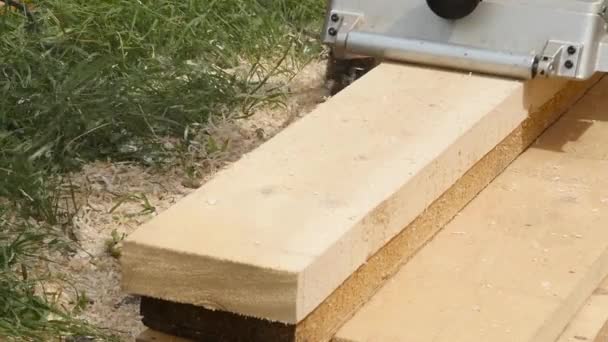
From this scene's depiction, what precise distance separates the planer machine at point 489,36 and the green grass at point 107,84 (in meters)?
0.53

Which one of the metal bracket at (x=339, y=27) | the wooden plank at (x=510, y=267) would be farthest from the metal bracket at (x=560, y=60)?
the metal bracket at (x=339, y=27)

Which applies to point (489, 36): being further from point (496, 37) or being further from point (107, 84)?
point (107, 84)

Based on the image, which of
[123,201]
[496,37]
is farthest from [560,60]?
[123,201]

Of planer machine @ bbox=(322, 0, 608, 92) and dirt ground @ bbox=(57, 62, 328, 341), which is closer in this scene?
dirt ground @ bbox=(57, 62, 328, 341)

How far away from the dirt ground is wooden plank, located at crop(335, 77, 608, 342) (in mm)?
650

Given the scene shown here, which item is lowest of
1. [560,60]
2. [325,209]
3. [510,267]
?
[510,267]

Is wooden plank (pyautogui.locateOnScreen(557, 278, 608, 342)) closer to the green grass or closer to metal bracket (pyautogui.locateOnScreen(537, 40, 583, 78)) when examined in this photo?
metal bracket (pyautogui.locateOnScreen(537, 40, 583, 78))

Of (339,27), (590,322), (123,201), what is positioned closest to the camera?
(590,322)

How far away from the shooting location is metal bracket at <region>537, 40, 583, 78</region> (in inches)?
123

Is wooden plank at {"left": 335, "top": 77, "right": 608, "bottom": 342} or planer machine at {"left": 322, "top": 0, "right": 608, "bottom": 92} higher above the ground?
planer machine at {"left": 322, "top": 0, "right": 608, "bottom": 92}

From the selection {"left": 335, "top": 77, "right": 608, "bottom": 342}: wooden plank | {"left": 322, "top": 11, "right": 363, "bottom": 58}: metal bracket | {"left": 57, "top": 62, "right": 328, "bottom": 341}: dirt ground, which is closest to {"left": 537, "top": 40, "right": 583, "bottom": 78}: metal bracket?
{"left": 335, "top": 77, "right": 608, "bottom": 342}: wooden plank

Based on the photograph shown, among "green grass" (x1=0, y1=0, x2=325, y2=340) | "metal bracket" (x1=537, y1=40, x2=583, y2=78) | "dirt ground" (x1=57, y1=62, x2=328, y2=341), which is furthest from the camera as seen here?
"metal bracket" (x1=537, y1=40, x2=583, y2=78)

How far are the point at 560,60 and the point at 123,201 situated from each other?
1.19 metres

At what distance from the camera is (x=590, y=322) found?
259cm
